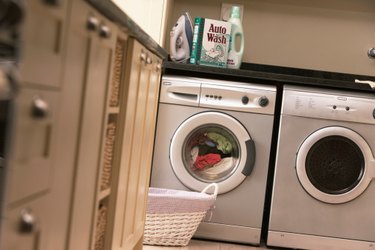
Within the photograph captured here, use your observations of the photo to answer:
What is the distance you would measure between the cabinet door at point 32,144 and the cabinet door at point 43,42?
0.02 meters

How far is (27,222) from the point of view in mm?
644

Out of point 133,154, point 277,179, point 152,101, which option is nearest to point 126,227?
point 133,154

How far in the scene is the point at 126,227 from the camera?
1.45 metres

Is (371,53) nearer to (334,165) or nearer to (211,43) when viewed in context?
(334,165)

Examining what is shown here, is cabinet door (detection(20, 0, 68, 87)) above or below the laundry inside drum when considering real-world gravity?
above

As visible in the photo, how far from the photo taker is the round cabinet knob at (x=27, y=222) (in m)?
0.63

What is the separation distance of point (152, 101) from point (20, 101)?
110 centimetres

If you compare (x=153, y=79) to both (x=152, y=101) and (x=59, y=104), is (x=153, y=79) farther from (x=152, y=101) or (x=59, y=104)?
(x=59, y=104)

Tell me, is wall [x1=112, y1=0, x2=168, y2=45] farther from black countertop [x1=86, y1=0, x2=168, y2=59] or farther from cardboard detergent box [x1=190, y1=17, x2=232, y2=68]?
black countertop [x1=86, y1=0, x2=168, y2=59]

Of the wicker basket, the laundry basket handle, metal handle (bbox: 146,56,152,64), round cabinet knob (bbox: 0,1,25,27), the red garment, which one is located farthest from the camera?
the red garment

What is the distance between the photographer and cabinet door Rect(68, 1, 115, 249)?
821mm

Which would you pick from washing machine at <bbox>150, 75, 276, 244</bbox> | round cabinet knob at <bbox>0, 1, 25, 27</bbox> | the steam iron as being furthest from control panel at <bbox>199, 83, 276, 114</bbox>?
round cabinet knob at <bbox>0, 1, 25, 27</bbox>

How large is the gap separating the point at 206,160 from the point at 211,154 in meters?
0.04

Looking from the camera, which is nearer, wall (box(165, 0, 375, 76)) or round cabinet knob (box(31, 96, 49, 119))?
round cabinet knob (box(31, 96, 49, 119))
